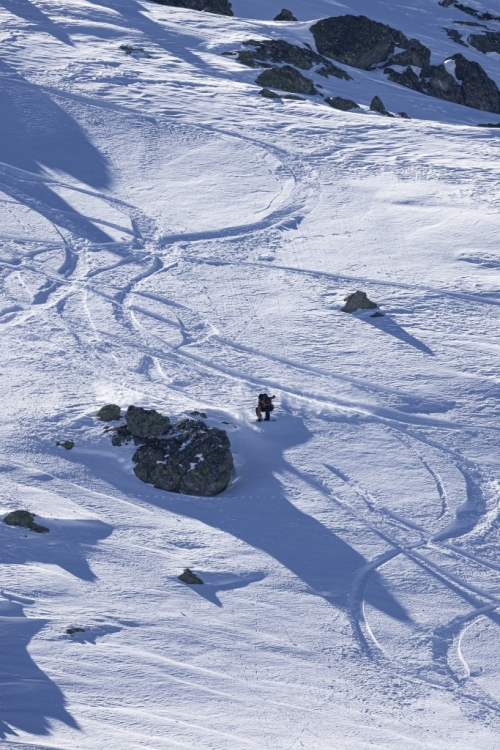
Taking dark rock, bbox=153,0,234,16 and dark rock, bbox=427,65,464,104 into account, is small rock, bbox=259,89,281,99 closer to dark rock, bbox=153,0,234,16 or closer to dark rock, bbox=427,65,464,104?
dark rock, bbox=427,65,464,104

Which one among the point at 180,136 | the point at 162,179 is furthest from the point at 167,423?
the point at 180,136

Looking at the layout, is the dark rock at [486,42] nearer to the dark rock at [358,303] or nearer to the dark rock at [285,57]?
the dark rock at [285,57]

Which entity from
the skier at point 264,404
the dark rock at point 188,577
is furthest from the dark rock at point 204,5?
the dark rock at point 188,577

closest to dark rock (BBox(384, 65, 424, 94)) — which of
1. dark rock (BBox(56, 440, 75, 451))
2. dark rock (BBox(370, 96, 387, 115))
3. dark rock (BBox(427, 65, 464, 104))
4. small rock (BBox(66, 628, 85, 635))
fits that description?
dark rock (BBox(427, 65, 464, 104))

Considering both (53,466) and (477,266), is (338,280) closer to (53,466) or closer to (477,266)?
(477,266)

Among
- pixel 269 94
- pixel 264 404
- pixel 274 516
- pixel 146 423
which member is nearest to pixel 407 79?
pixel 269 94
